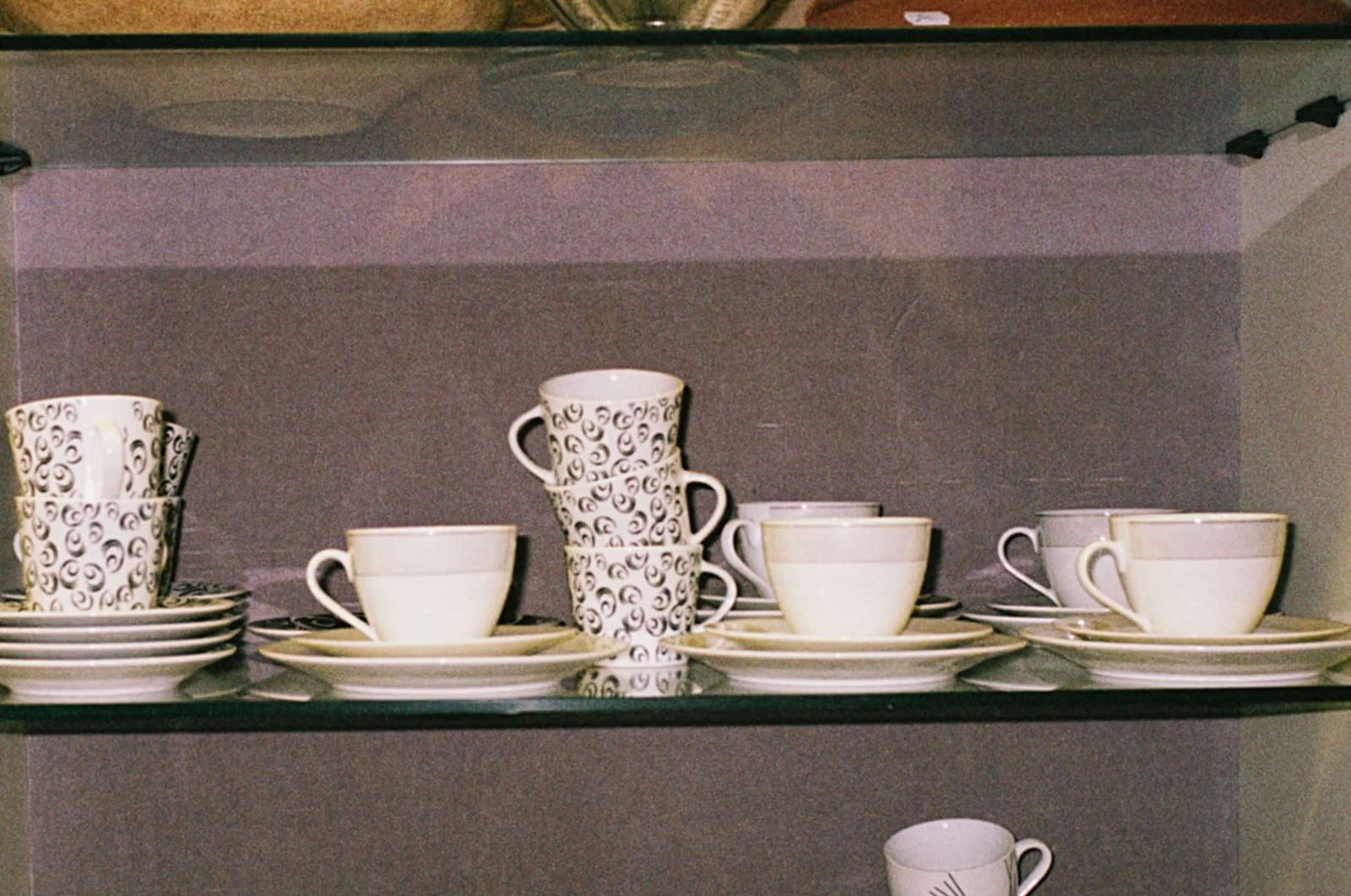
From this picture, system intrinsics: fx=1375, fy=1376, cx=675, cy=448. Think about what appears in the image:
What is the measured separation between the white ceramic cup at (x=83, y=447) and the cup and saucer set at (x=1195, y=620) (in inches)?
20.5

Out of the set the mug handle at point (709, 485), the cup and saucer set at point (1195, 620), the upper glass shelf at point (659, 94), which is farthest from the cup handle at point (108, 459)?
the cup and saucer set at point (1195, 620)

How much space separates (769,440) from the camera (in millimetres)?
1071

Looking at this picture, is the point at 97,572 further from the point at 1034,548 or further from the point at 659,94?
the point at 1034,548

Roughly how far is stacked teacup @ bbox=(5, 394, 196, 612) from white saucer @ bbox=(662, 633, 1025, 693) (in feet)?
1.09

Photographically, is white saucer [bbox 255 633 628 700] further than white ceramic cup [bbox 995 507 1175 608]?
No

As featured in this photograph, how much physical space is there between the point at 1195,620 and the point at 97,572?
635 millimetres

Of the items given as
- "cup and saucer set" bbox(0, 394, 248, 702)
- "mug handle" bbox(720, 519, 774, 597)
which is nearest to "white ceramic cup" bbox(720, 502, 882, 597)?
"mug handle" bbox(720, 519, 774, 597)

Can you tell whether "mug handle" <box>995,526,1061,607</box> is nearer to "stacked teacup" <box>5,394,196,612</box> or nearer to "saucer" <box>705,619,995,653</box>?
"saucer" <box>705,619,995,653</box>

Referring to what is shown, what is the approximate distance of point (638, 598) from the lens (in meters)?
0.86

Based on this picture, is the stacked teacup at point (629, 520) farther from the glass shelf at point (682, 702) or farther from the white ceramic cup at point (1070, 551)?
the white ceramic cup at point (1070, 551)

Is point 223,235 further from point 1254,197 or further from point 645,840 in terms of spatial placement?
point 1254,197

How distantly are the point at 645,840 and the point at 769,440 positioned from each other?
0.32 m

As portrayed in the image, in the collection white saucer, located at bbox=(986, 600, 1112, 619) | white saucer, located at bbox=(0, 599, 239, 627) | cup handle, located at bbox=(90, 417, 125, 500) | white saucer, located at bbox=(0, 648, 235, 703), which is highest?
cup handle, located at bbox=(90, 417, 125, 500)

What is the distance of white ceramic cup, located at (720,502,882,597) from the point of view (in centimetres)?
93
